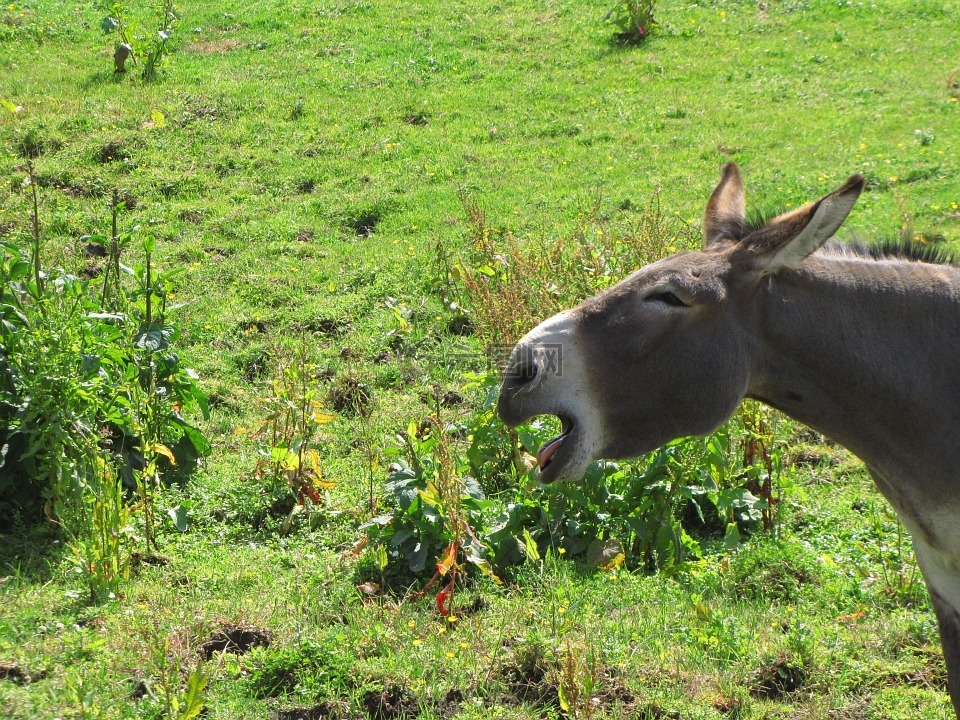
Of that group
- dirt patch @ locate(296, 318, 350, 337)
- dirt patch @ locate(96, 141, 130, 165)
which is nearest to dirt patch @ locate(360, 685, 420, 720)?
dirt patch @ locate(296, 318, 350, 337)

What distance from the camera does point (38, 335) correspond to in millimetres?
5305

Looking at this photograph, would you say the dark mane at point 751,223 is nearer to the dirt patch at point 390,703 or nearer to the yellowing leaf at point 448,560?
the yellowing leaf at point 448,560

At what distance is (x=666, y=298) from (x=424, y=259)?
6.26 metres

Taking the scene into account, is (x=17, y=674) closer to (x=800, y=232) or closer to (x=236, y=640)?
(x=236, y=640)

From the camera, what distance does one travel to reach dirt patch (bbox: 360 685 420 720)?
4.21 m

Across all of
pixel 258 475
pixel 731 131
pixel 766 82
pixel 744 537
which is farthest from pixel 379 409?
pixel 766 82

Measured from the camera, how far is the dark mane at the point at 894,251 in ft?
11.3

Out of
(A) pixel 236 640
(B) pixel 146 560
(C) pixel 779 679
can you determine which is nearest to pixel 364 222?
(B) pixel 146 560

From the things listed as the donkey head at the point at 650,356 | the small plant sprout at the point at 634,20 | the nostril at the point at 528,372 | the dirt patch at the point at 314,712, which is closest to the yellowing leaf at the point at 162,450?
the dirt patch at the point at 314,712

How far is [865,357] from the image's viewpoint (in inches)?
126

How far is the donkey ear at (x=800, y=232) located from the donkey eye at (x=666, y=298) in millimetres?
278

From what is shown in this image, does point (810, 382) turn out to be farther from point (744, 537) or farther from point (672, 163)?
point (672, 163)

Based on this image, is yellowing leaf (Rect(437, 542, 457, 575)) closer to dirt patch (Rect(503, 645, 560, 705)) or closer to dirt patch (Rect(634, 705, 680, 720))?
dirt patch (Rect(503, 645, 560, 705))

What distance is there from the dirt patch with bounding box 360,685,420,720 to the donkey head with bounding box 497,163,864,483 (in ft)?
5.29
